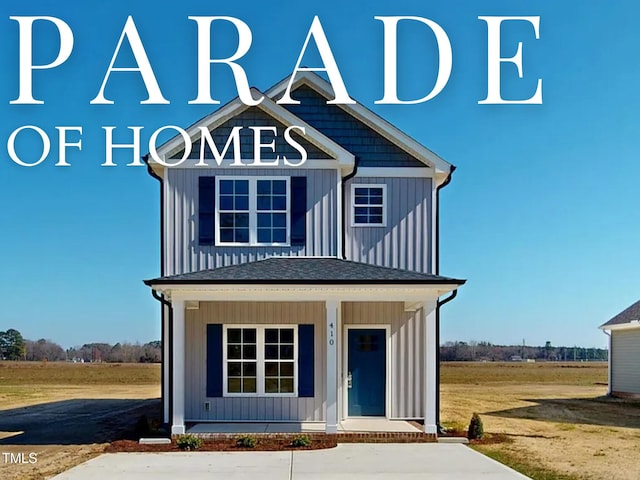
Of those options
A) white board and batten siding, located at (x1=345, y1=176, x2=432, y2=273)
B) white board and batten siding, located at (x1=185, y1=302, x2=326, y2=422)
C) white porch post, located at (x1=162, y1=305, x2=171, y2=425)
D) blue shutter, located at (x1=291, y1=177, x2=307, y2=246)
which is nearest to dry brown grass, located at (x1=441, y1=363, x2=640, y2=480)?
white board and batten siding, located at (x1=185, y1=302, x2=326, y2=422)

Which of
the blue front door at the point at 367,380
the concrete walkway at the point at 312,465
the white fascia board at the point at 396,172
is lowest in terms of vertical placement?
the concrete walkway at the point at 312,465

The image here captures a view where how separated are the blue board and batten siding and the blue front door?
2272 mm

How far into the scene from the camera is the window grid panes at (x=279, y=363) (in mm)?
13883

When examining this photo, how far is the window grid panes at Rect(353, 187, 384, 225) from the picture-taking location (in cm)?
1461

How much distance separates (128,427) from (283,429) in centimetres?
430

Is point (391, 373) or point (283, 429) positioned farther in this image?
point (391, 373)

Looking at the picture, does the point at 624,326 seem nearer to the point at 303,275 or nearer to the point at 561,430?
the point at 561,430

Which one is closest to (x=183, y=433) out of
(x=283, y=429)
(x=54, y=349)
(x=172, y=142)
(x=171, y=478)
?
(x=283, y=429)

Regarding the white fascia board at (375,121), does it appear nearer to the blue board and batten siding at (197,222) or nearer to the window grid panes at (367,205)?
the window grid panes at (367,205)

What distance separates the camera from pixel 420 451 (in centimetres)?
1149

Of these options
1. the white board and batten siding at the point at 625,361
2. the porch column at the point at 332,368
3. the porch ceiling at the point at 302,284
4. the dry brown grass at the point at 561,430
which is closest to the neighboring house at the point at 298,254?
the porch ceiling at the point at 302,284

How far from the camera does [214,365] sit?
13844mm

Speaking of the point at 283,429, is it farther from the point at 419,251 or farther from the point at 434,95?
the point at 434,95

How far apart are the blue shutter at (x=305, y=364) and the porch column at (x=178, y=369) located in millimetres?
2618
